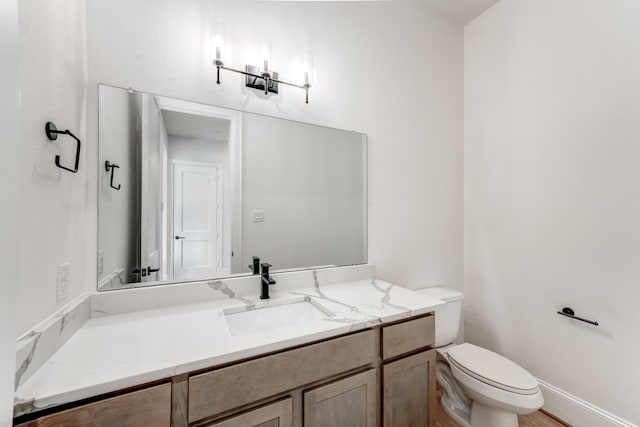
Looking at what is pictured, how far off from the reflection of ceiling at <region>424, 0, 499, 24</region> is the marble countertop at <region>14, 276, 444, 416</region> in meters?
2.19

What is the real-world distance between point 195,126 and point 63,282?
81 cm

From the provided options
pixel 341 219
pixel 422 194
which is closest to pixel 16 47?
pixel 341 219

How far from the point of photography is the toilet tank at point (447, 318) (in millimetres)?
1729

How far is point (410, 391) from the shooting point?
1.17m

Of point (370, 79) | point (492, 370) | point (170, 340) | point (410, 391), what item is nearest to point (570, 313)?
point (492, 370)

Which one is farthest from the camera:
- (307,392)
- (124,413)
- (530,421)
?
(530,421)

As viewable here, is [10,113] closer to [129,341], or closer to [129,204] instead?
[129,341]

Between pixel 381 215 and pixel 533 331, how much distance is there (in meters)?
1.27

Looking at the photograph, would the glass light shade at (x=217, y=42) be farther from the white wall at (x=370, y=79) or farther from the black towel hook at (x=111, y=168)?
the black towel hook at (x=111, y=168)

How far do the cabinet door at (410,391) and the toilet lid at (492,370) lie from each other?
12.1 inches

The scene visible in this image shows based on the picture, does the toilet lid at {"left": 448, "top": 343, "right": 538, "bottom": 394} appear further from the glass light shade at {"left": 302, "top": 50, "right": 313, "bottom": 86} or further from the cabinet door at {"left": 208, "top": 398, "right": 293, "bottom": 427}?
the glass light shade at {"left": 302, "top": 50, "right": 313, "bottom": 86}

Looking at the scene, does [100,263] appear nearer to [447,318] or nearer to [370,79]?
[370,79]

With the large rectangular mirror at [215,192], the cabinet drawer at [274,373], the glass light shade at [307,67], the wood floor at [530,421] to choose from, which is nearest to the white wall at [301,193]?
the large rectangular mirror at [215,192]

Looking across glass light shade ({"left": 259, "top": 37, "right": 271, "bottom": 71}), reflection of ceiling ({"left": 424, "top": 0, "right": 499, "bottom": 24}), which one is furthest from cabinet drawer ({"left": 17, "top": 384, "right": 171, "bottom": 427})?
reflection of ceiling ({"left": 424, "top": 0, "right": 499, "bottom": 24})
